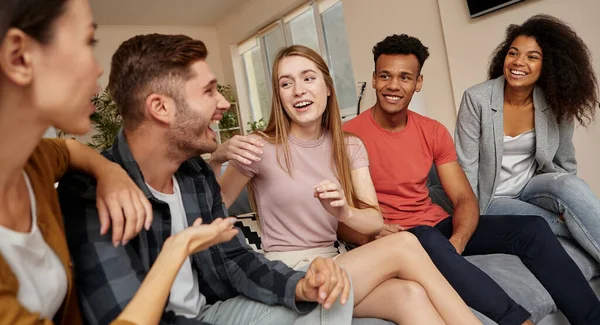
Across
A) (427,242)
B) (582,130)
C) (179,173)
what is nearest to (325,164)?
(427,242)

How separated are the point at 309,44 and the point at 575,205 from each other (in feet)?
15.6

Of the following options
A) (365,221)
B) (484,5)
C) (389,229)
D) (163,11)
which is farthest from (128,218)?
(163,11)

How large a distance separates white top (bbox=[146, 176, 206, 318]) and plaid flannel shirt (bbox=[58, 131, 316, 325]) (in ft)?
0.07

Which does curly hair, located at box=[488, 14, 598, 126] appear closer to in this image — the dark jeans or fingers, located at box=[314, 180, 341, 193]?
the dark jeans

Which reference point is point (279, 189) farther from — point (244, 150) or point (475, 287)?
point (475, 287)

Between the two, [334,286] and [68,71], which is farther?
[334,286]

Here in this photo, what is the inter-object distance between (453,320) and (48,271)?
941 mm

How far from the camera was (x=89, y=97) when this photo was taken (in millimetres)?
754

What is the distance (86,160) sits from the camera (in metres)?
0.97

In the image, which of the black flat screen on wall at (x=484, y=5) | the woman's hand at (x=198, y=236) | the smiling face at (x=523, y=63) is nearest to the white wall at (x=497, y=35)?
the black flat screen on wall at (x=484, y=5)

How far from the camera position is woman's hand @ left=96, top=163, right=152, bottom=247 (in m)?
0.83

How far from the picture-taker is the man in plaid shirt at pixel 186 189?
41.6 inches

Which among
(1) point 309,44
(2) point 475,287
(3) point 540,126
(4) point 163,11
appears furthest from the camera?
(4) point 163,11

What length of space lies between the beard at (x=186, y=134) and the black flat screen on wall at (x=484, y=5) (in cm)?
313
